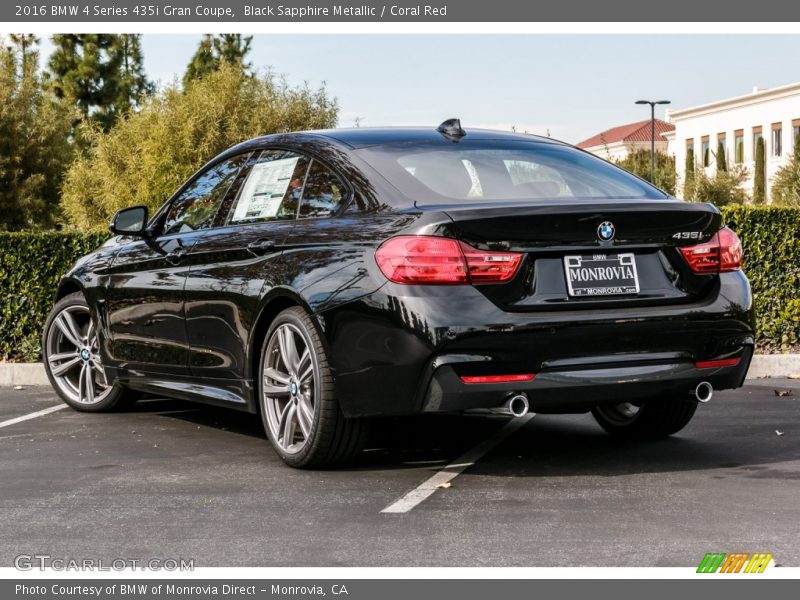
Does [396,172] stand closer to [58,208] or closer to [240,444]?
[240,444]

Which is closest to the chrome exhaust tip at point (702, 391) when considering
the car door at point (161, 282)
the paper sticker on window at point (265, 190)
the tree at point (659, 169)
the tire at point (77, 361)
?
the paper sticker on window at point (265, 190)

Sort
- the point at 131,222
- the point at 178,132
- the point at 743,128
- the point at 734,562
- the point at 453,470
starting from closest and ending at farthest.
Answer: the point at 734,562, the point at 453,470, the point at 131,222, the point at 178,132, the point at 743,128

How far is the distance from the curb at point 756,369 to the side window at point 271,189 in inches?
161

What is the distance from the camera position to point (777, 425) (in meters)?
7.56

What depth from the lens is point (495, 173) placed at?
628 cm

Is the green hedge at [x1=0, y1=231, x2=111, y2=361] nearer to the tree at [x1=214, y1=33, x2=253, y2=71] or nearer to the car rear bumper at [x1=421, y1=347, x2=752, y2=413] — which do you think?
the car rear bumper at [x1=421, y1=347, x2=752, y2=413]

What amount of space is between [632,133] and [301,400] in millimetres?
123612

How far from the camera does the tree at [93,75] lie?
48219 mm

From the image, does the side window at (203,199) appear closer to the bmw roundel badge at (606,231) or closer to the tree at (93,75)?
the bmw roundel badge at (606,231)

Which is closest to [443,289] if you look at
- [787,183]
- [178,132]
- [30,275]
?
[30,275]

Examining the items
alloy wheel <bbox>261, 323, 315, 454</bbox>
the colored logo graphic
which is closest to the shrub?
alloy wheel <bbox>261, 323, 315, 454</bbox>

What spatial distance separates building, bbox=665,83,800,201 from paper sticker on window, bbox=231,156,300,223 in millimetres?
67841
